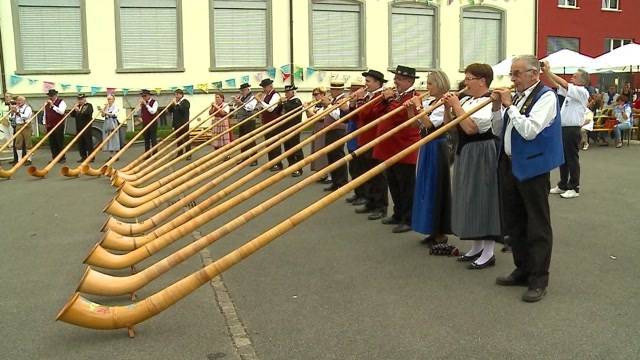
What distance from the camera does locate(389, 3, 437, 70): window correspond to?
73.6 feet

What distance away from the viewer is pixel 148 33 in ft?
65.0

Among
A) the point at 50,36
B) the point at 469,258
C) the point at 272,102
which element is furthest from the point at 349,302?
the point at 50,36

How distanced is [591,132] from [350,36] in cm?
891

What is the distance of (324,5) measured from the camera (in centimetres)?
A: 2139

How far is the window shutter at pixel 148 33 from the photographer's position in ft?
64.4

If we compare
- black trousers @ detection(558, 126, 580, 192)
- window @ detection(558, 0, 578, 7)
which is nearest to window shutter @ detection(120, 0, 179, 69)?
black trousers @ detection(558, 126, 580, 192)

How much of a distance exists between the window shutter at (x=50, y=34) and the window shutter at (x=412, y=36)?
10.5 metres

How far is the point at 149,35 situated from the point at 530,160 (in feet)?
56.8

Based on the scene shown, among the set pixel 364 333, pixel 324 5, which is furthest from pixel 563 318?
pixel 324 5

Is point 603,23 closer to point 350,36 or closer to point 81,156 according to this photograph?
point 350,36

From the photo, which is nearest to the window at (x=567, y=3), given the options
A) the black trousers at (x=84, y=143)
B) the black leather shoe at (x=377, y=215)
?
the black trousers at (x=84, y=143)

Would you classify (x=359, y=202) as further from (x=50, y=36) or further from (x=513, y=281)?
(x=50, y=36)

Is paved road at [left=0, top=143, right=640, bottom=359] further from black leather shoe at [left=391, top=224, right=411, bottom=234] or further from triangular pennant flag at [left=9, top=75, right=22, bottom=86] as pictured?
triangular pennant flag at [left=9, top=75, right=22, bottom=86]

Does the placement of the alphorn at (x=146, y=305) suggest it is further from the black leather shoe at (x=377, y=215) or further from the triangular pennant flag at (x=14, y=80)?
the triangular pennant flag at (x=14, y=80)
